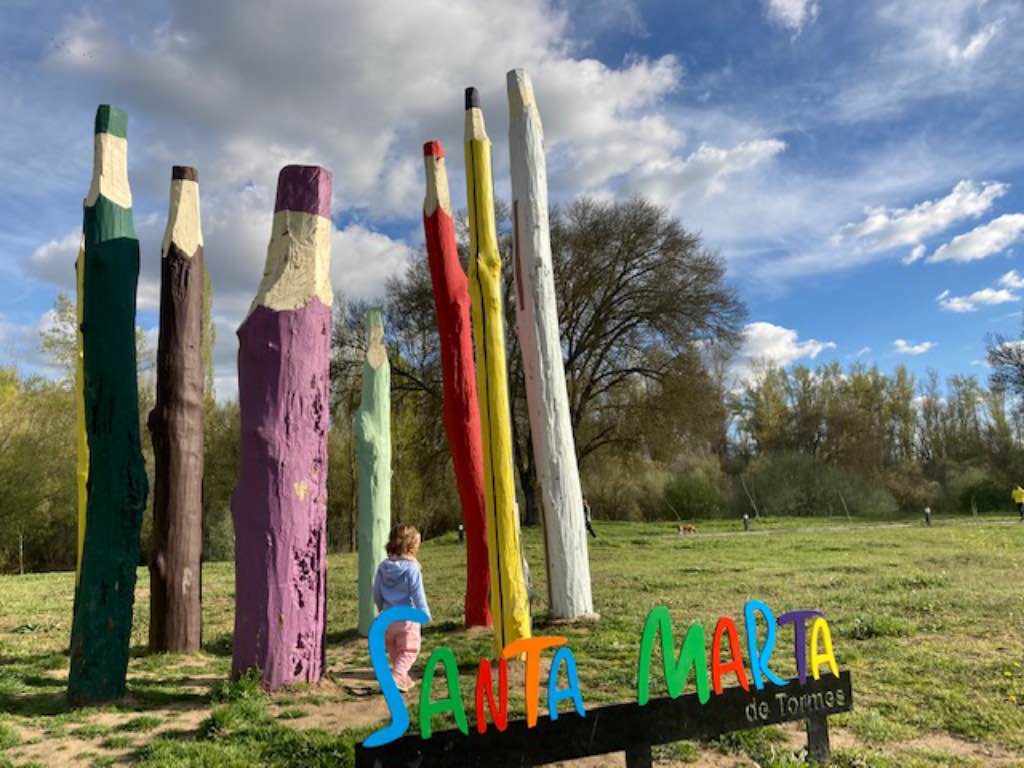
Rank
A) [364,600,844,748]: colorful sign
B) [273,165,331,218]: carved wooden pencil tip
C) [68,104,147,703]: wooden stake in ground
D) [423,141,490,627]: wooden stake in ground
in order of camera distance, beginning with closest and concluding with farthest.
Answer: [364,600,844,748]: colorful sign < [68,104,147,703]: wooden stake in ground < [273,165,331,218]: carved wooden pencil tip < [423,141,490,627]: wooden stake in ground

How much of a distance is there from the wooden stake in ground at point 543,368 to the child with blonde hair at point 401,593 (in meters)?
2.25

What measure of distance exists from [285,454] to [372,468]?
2650 millimetres

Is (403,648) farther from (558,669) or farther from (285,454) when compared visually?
(558,669)


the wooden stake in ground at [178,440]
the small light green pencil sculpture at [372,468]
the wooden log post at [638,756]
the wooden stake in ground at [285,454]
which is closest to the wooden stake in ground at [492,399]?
the wooden stake in ground at [285,454]

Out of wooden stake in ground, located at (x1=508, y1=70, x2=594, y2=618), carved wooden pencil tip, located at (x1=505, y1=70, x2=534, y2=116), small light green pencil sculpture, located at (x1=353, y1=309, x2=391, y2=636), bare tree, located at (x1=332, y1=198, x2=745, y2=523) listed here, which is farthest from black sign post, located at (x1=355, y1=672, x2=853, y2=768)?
bare tree, located at (x1=332, y1=198, x2=745, y2=523)

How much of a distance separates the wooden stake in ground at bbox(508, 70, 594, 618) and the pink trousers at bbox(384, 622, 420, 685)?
7.91ft

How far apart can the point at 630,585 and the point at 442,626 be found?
3.52m

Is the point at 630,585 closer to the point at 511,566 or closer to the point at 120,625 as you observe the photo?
the point at 511,566

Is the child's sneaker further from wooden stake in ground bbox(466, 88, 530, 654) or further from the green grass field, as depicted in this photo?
wooden stake in ground bbox(466, 88, 530, 654)

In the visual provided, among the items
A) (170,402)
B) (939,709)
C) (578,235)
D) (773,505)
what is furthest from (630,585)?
(773,505)

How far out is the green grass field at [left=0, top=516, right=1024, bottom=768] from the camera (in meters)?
3.94

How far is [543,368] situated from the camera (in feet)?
23.9

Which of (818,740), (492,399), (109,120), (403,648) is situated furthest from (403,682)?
(109,120)

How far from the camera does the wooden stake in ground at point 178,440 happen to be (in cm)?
649
